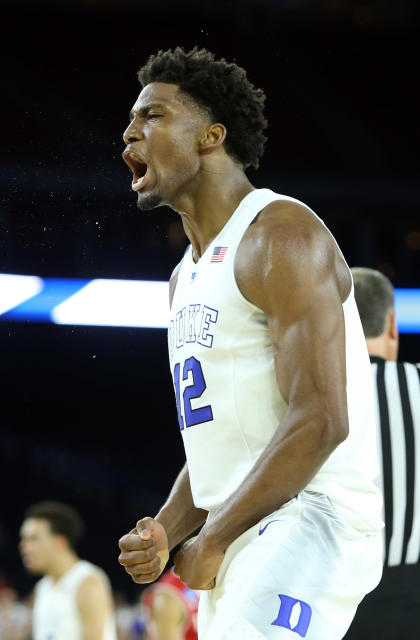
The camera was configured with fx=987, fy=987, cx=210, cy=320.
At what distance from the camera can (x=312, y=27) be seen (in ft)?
32.1

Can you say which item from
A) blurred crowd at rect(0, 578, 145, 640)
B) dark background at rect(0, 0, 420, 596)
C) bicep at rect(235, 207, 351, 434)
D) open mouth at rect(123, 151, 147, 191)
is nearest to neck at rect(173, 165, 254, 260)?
open mouth at rect(123, 151, 147, 191)

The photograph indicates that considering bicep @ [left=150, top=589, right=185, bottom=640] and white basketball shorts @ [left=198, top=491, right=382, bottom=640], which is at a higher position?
white basketball shorts @ [left=198, top=491, right=382, bottom=640]

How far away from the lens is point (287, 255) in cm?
206

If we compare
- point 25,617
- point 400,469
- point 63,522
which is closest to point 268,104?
point 63,522

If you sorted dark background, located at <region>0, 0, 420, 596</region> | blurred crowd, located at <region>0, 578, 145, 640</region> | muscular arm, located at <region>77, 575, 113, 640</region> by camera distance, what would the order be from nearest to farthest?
muscular arm, located at <region>77, 575, 113, 640</region>, dark background, located at <region>0, 0, 420, 596</region>, blurred crowd, located at <region>0, 578, 145, 640</region>

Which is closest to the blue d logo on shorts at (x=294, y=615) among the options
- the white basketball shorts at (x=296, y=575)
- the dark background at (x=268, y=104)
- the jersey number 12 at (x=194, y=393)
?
the white basketball shorts at (x=296, y=575)

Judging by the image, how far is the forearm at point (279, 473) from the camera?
2.01 meters

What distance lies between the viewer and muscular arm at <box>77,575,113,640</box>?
224 inches

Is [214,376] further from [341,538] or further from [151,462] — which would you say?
[151,462]

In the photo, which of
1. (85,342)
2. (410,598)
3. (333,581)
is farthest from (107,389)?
(333,581)

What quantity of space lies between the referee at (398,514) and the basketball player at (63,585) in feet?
9.92

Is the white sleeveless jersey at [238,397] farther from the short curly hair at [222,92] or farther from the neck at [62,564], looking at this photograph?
the neck at [62,564]

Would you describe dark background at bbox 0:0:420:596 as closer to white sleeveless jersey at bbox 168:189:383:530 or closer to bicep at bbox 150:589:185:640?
bicep at bbox 150:589:185:640

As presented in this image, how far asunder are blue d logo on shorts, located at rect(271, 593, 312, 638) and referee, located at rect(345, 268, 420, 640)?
1.05 metres
